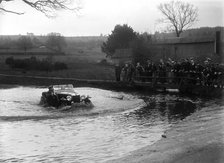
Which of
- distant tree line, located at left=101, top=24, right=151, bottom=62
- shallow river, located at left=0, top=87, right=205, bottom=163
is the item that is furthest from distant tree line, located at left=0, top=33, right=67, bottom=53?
shallow river, located at left=0, top=87, right=205, bottom=163

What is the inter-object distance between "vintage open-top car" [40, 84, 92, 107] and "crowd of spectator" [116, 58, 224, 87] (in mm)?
9012

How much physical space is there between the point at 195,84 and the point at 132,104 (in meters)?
6.92

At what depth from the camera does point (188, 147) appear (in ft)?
39.7

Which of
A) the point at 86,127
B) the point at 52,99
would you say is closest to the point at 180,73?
the point at 52,99

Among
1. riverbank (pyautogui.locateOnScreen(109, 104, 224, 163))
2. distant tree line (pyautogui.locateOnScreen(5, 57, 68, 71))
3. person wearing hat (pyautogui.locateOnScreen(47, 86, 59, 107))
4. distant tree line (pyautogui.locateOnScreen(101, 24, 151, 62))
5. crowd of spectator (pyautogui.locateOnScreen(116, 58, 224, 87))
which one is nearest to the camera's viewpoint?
riverbank (pyautogui.locateOnScreen(109, 104, 224, 163))

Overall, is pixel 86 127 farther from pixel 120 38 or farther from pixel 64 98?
pixel 120 38

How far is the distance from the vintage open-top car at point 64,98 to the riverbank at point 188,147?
970 centimetres

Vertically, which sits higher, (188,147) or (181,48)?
(181,48)

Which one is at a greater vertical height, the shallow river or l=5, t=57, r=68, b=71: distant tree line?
l=5, t=57, r=68, b=71: distant tree line

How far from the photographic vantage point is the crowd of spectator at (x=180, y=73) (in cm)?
2970

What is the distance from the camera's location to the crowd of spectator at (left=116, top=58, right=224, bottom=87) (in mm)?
29703

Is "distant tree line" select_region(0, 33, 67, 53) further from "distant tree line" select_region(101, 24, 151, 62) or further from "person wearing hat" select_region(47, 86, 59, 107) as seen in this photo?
"person wearing hat" select_region(47, 86, 59, 107)

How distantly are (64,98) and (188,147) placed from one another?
549 inches

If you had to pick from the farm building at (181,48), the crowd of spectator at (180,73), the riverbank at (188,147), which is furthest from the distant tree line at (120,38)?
the riverbank at (188,147)
